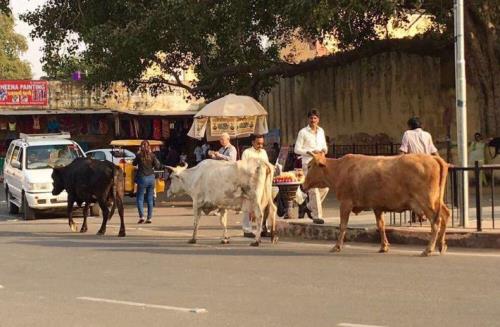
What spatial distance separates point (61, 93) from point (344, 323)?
31.5 meters

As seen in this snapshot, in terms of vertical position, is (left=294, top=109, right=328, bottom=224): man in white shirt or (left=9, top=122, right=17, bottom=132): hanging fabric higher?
(left=9, top=122, right=17, bottom=132): hanging fabric

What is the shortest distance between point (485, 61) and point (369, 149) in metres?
6.33

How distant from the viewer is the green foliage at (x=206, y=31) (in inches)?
722

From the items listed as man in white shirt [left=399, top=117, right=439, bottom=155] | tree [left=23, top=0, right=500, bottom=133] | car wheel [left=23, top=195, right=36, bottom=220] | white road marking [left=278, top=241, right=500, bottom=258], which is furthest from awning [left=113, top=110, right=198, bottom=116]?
man in white shirt [left=399, top=117, right=439, bottom=155]

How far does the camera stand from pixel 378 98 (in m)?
26.6

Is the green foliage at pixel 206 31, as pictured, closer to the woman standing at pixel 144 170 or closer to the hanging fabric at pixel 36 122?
the woman standing at pixel 144 170

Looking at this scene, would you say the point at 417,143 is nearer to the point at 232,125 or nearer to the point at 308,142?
the point at 308,142

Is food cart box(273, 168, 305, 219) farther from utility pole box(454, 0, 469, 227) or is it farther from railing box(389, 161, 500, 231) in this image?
utility pole box(454, 0, 469, 227)

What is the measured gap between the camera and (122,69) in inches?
909

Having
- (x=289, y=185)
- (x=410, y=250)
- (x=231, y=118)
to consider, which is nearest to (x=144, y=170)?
(x=289, y=185)

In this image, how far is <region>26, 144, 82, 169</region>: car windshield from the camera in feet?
62.1

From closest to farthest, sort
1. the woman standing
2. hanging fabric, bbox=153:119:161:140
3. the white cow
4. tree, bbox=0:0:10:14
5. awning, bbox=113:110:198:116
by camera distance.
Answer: the white cow, the woman standing, tree, bbox=0:0:10:14, awning, bbox=113:110:198:116, hanging fabric, bbox=153:119:161:140

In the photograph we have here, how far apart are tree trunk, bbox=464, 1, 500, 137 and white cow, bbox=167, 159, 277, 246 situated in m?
10.9

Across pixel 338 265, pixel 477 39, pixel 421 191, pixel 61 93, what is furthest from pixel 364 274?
pixel 61 93
